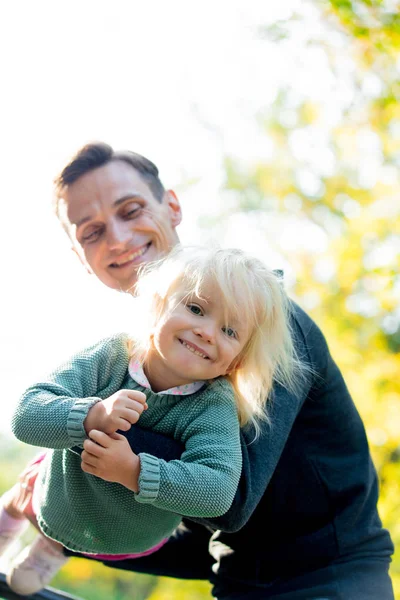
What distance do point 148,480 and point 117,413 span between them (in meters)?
0.14

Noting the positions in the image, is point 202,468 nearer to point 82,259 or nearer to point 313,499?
point 313,499

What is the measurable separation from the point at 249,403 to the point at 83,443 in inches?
17.5

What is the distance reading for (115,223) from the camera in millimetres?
2316

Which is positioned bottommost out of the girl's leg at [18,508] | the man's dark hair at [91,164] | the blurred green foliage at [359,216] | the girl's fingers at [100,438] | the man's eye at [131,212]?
the girl's leg at [18,508]

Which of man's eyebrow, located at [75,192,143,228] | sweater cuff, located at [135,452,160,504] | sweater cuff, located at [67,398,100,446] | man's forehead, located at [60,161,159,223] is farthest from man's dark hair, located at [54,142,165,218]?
sweater cuff, located at [135,452,160,504]

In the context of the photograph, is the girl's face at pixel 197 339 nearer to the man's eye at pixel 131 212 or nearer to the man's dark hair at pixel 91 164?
the man's eye at pixel 131 212

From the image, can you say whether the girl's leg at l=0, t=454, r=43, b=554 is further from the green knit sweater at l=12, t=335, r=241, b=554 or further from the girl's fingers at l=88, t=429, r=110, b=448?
the girl's fingers at l=88, t=429, r=110, b=448

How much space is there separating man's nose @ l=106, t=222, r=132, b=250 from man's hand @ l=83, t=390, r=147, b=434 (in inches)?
35.4

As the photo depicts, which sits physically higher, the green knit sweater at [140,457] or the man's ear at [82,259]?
the man's ear at [82,259]

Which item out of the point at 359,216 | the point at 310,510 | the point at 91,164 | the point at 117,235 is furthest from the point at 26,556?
the point at 359,216

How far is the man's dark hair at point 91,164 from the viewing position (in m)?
2.39

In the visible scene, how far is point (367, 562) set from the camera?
6.73ft

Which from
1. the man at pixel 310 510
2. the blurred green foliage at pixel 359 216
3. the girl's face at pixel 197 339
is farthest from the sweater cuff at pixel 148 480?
the blurred green foliage at pixel 359 216

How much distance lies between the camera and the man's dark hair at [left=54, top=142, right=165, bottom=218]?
94.0 inches
